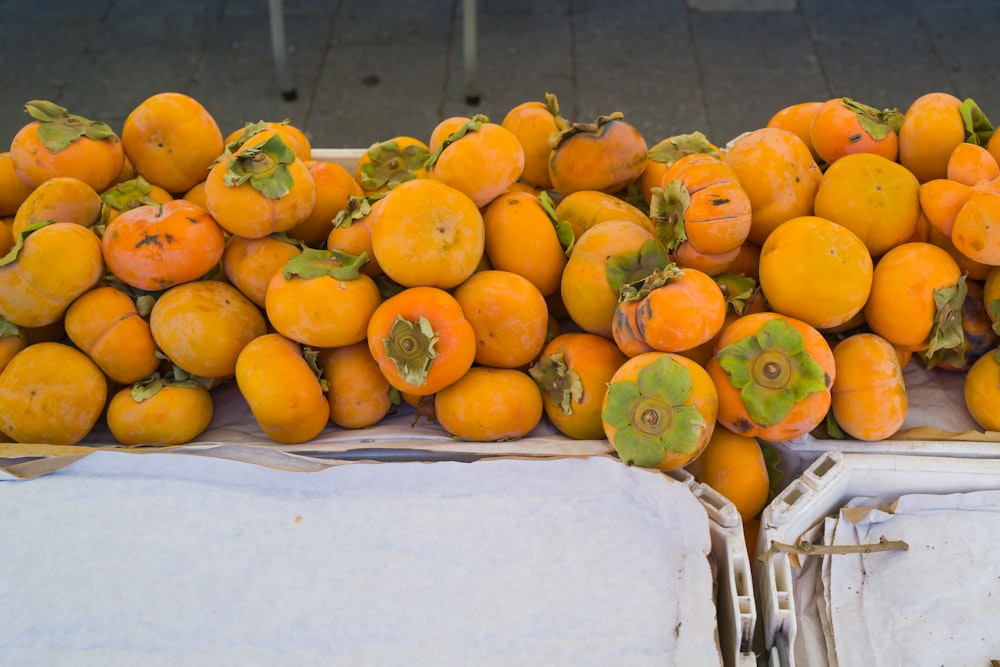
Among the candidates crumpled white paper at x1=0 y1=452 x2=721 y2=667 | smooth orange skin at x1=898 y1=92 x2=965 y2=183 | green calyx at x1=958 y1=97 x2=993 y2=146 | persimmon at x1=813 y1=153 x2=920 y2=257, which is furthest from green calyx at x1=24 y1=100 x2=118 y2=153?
green calyx at x1=958 y1=97 x2=993 y2=146

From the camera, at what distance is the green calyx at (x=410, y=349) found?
4.85ft

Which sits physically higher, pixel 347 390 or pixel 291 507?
pixel 347 390

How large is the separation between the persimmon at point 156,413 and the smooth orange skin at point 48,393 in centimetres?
6

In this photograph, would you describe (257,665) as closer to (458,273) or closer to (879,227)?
(458,273)

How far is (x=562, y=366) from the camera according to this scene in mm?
1623

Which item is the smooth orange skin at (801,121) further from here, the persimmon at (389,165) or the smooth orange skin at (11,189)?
the smooth orange skin at (11,189)

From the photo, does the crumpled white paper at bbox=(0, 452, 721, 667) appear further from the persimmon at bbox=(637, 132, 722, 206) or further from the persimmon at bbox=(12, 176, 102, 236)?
the persimmon at bbox=(637, 132, 722, 206)

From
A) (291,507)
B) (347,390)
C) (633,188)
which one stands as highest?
(633,188)

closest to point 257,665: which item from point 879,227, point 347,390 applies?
point 347,390

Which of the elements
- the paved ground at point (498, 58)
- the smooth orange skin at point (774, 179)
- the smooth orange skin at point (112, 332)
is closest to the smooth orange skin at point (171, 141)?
the smooth orange skin at point (112, 332)

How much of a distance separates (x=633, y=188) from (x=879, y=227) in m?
0.62

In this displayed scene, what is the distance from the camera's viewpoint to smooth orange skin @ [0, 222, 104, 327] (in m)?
1.57

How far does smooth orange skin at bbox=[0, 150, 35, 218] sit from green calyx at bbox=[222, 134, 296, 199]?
2.31ft

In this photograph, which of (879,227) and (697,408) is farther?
(879,227)
